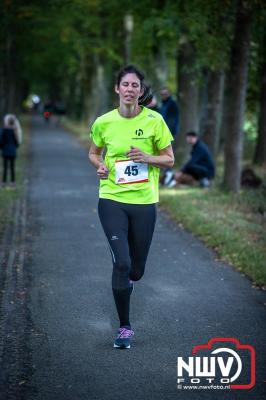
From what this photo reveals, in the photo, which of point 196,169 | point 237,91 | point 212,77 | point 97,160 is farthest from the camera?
point 212,77

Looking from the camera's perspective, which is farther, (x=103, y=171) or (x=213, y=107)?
(x=213, y=107)

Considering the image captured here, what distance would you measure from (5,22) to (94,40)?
15094 millimetres

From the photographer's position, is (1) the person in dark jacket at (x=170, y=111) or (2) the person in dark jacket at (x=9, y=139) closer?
(1) the person in dark jacket at (x=170, y=111)

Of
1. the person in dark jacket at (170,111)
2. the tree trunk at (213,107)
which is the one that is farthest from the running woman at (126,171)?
the tree trunk at (213,107)

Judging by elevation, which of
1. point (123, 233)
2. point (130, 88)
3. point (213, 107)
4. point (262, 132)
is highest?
point (130, 88)

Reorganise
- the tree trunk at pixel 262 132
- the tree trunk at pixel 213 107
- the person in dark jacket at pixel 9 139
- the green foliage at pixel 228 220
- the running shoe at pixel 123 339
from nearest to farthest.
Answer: the running shoe at pixel 123 339 → the green foliage at pixel 228 220 → the person in dark jacket at pixel 9 139 → the tree trunk at pixel 213 107 → the tree trunk at pixel 262 132

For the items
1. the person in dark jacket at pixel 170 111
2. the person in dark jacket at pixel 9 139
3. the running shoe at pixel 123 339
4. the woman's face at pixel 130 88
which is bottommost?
the running shoe at pixel 123 339

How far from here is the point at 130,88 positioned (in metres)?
6.08

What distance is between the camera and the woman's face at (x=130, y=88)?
606 centimetres

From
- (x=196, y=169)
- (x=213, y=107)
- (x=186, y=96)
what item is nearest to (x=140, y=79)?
(x=196, y=169)

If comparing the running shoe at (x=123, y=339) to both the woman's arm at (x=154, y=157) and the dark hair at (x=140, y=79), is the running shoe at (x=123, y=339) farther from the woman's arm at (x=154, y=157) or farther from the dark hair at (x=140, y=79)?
the dark hair at (x=140, y=79)

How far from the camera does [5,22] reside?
22453 millimetres

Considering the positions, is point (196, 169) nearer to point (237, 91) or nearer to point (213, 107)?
point (237, 91)

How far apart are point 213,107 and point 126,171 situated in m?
15.1
